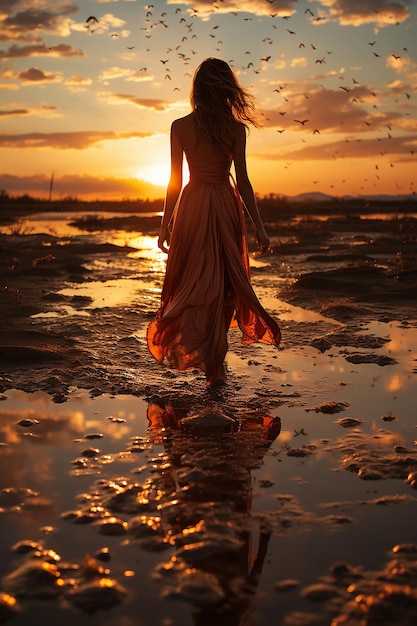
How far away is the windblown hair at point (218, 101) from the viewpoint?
16.6 feet

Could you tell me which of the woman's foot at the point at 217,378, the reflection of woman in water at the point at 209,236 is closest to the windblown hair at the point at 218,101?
the reflection of woman in water at the point at 209,236

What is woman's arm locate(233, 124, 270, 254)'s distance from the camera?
5.20 meters

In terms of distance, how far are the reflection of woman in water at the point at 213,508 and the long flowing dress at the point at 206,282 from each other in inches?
21.5

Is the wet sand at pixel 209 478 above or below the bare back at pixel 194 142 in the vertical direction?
below

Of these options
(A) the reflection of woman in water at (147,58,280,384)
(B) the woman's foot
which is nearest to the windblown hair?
(A) the reflection of woman in water at (147,58,280,384)

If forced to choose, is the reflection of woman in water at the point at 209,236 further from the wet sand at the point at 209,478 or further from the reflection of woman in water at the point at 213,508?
the reflection of woman in water at the point at 213,508

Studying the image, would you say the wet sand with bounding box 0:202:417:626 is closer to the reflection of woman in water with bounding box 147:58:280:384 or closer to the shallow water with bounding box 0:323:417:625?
the shallow water with bounding box 0:323:417:625

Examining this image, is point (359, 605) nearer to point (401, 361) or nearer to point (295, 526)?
point (295, 526)

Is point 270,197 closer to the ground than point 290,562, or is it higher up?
higher up

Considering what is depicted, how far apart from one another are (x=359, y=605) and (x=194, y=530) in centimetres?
78

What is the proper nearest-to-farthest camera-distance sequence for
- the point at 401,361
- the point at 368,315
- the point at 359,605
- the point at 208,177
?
the point at 359,605
the point at 208,177
the point at 401,361
the point at 368,315

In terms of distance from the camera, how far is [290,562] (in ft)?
8.96

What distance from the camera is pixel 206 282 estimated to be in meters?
5.30

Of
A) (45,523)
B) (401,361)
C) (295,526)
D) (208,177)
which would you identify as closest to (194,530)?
(295,526)
